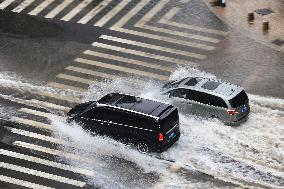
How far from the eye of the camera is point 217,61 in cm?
3497

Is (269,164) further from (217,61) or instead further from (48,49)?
(48,49)

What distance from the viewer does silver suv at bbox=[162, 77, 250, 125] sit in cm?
2877

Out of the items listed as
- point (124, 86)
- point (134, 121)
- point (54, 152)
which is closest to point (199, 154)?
point (134, 121)

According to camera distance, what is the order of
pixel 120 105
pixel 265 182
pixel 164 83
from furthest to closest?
pixel 164 83
pixel 120 105
pixel 265 182

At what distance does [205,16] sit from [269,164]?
1519 centimetres

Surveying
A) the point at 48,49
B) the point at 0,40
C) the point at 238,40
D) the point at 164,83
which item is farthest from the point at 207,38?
the point at 0,40

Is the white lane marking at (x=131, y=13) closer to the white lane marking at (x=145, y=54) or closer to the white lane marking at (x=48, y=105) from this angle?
the white lane marking at (x=145, y=54)

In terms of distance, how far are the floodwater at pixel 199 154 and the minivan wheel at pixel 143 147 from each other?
7.9 inches

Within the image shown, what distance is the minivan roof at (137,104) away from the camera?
89.6 ft

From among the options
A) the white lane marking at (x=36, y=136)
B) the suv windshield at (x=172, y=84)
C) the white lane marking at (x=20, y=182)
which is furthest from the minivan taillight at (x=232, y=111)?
the white lane marking at (x=20, y=182)

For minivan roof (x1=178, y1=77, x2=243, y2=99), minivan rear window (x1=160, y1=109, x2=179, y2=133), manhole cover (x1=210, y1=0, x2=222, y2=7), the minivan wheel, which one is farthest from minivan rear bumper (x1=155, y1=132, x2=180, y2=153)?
manhole cover (x1=210, y1=0, x2=222, y2=7)

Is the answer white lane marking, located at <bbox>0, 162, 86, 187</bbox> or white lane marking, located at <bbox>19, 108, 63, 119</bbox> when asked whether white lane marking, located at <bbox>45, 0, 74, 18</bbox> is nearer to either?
white lane marking, located at <bbox>19, 108, 63, 119</bbox>

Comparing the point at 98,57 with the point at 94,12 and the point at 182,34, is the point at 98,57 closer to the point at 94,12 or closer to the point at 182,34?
the point at 182,34

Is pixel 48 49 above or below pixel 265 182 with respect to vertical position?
above
